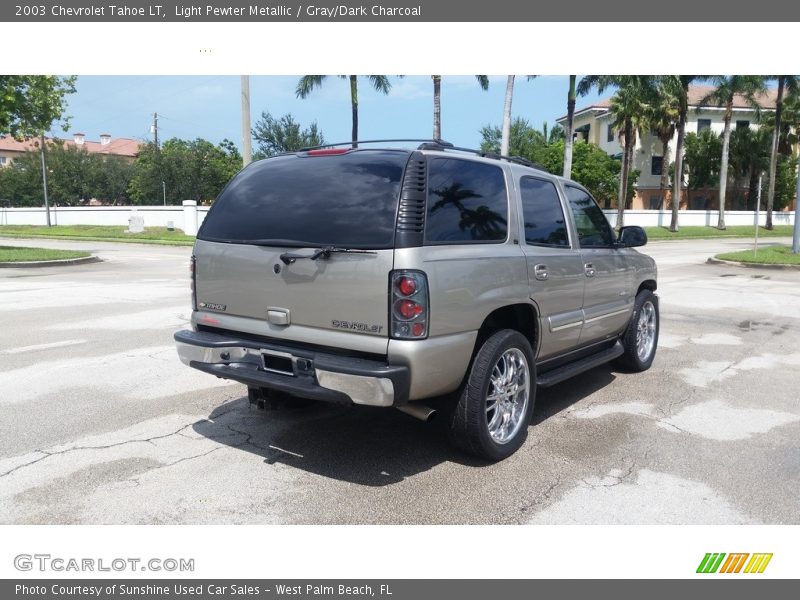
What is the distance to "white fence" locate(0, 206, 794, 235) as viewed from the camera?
39.0 m

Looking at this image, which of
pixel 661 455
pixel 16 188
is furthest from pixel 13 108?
pixel 16 188

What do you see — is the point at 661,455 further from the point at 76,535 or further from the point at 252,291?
the point at 76,535

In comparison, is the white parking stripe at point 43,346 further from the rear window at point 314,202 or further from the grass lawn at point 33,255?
the grass lawn at point 33,255

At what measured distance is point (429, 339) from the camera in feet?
12.3

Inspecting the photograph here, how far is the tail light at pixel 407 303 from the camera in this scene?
367 cm

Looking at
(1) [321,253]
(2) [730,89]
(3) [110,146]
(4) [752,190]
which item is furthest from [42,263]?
(3) [110,146]

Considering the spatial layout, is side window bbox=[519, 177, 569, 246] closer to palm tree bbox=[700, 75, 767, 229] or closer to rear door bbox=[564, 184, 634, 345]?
rear door bbox=[564, 184, 634, 345]

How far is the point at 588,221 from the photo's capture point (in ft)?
19.2

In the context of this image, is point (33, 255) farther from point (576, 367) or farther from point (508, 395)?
point (508, 395)

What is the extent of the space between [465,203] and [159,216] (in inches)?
1578

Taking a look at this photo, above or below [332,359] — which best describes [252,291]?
above

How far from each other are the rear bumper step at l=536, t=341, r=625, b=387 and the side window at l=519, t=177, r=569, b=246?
3.33ft

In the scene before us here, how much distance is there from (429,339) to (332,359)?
59 cm
